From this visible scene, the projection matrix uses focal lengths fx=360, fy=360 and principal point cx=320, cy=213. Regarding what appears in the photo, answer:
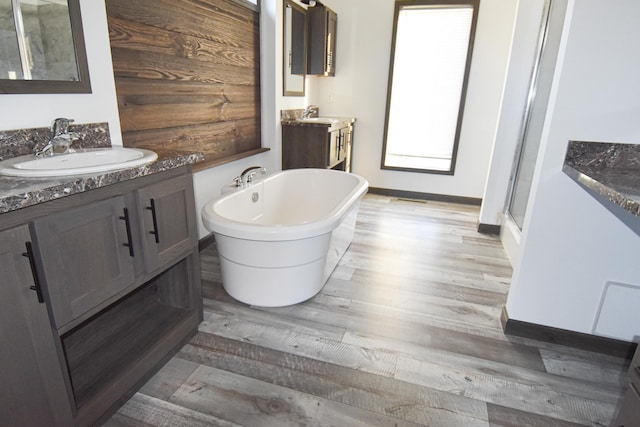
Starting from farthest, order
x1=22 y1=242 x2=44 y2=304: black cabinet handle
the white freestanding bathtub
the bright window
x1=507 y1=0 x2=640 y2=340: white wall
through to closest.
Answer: the bright window, the white freestanding bathtub, x1=507 y1=0 x2=640 y2=340: white wall, x1=22 y1=242 x2=44 y2=304: black cabinet handle

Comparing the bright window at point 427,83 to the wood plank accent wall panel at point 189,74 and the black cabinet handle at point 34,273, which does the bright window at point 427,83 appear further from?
the black cabinet handle at point 34,273

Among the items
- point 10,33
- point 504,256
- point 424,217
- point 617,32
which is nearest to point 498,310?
point 504,256

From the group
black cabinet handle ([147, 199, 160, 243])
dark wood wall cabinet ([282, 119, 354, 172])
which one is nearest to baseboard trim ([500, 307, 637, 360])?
black cabinet handle ([147, 199, 160, 243])

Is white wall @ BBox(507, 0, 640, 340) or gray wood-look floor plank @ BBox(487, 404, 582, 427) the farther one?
white wall @ BBox(507, 0, 640, 340)

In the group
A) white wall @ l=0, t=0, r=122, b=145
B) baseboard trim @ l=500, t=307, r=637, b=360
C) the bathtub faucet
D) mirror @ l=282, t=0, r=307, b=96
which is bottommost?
baseboard trim @ l=500, t=307, r=637, b=360

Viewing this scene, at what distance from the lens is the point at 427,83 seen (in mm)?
4328

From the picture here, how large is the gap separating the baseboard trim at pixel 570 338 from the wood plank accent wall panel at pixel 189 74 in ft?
7.54

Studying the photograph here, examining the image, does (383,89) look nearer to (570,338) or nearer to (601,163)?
(601,163)

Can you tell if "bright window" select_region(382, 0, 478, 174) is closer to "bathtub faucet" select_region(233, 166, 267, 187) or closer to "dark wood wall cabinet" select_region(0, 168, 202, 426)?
"bathtub faucet" select_region(233, 166, 267, 187)

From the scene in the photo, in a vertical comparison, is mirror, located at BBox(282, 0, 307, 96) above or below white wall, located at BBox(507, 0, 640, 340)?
above

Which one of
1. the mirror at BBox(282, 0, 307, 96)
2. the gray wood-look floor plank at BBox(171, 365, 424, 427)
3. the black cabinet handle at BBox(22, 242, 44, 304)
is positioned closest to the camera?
the black cabinet handle at BBox(22, 242, 44, 304)

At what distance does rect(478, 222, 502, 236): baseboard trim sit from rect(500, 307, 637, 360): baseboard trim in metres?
1.68

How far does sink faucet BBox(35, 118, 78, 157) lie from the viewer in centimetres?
145

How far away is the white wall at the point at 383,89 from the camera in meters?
3.96
